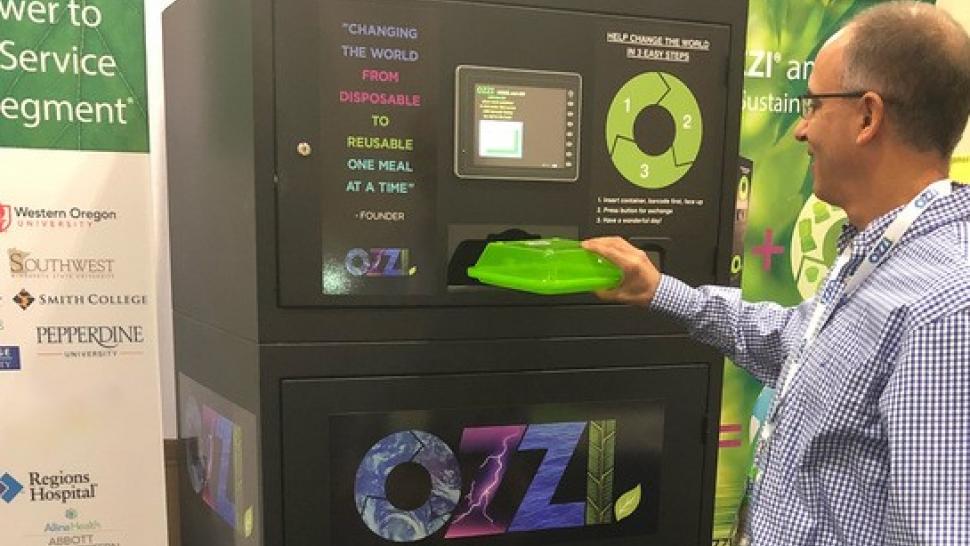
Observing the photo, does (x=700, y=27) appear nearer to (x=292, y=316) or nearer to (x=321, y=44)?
(x=321, y=44)

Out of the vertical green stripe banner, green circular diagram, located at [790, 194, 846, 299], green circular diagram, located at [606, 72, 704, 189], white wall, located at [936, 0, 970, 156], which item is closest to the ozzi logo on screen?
green circular diagram, located at [606, 72, 704, 189]

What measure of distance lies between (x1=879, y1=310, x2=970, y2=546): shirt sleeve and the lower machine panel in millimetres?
602

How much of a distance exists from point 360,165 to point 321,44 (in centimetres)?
18

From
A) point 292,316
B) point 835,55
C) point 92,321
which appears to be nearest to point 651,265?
point 835,55

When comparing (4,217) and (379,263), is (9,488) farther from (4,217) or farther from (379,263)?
(379,263)

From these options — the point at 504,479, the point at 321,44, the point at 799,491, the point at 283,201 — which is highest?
the point at 321,44

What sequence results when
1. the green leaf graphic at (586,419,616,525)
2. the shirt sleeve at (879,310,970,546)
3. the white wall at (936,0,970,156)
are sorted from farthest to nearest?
the white wall at (936,0,970,156) < the green leaf graphic at (586,419,616,525) < the shirt sleeve at (879,310,970,546)

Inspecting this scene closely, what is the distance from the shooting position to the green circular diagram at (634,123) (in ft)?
4.57

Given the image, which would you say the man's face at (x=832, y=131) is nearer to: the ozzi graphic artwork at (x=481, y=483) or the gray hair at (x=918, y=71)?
the gray hair at (x=918, y=71)

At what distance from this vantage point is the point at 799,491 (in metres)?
1.06

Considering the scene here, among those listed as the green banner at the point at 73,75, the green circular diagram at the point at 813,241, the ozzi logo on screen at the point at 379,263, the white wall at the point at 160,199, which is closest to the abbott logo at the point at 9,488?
the white wall at the point at 160,199

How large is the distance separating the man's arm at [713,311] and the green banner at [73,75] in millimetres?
1016

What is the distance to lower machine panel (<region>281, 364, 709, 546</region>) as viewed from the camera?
1.30m

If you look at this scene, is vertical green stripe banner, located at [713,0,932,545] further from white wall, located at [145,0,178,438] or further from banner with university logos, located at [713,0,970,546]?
white wall, located at [145,0,178,438]
